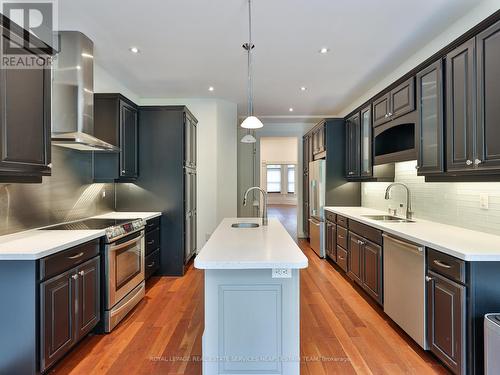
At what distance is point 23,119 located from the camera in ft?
6.29

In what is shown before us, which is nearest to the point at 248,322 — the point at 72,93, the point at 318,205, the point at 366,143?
the point at 72,93

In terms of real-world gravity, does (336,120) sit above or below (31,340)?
above

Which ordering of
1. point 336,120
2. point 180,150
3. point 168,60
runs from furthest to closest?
point 336,120 → point 180,150 → point 168,60

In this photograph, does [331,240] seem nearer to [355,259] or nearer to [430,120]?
[355,259]

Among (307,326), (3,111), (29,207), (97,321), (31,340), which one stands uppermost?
(3,111)

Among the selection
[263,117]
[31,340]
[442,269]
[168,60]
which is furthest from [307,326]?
[263,117]

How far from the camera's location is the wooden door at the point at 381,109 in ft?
10.9

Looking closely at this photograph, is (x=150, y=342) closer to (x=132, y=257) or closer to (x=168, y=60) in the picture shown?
(x=132, y=257)

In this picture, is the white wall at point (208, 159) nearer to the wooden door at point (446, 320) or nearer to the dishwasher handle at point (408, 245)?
the dishwasher handle at point (408, 245)

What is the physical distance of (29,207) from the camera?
2.38 meters

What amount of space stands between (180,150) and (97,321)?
2.29 metres

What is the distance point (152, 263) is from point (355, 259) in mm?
2620

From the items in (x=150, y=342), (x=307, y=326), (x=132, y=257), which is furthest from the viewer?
Result: (x=132, y=257)

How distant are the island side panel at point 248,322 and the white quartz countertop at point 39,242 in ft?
3.55
